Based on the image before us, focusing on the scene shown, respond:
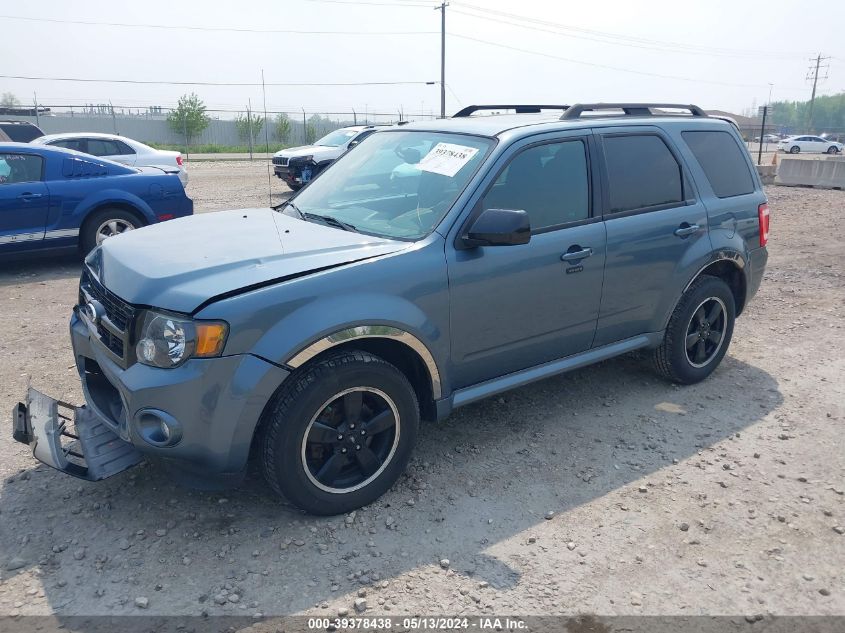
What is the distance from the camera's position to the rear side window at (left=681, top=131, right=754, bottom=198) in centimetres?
495

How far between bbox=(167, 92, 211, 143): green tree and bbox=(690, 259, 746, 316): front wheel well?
136 feet

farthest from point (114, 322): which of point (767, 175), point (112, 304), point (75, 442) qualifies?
point (767, 175)

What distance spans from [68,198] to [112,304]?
552 cm

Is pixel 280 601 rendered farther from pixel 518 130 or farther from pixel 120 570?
pixel 518 130

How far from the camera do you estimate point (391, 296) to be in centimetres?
335

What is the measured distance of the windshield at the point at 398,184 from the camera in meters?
3.78

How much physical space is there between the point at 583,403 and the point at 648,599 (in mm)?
1988

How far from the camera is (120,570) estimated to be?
3021 millimetres

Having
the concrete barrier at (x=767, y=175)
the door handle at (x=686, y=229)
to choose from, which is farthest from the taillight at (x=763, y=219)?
the concrete barrier at (x=767, y=175)

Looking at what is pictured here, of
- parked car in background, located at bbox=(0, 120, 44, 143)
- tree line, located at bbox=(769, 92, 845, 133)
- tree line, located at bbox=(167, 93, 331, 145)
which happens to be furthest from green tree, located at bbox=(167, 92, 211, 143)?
tree line, located at bbox=(769, 92, 845, 133)

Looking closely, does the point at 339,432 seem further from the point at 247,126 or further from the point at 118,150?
the point at 247,126

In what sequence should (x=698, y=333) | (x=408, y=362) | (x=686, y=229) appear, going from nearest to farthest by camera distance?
1. (x=408, y=362)
2. (x=686, y=229)
3. (x=698, y=333)

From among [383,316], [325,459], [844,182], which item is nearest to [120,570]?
[325,459]

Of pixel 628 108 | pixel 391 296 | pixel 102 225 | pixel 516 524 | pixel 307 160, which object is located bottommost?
pixel 516 524
